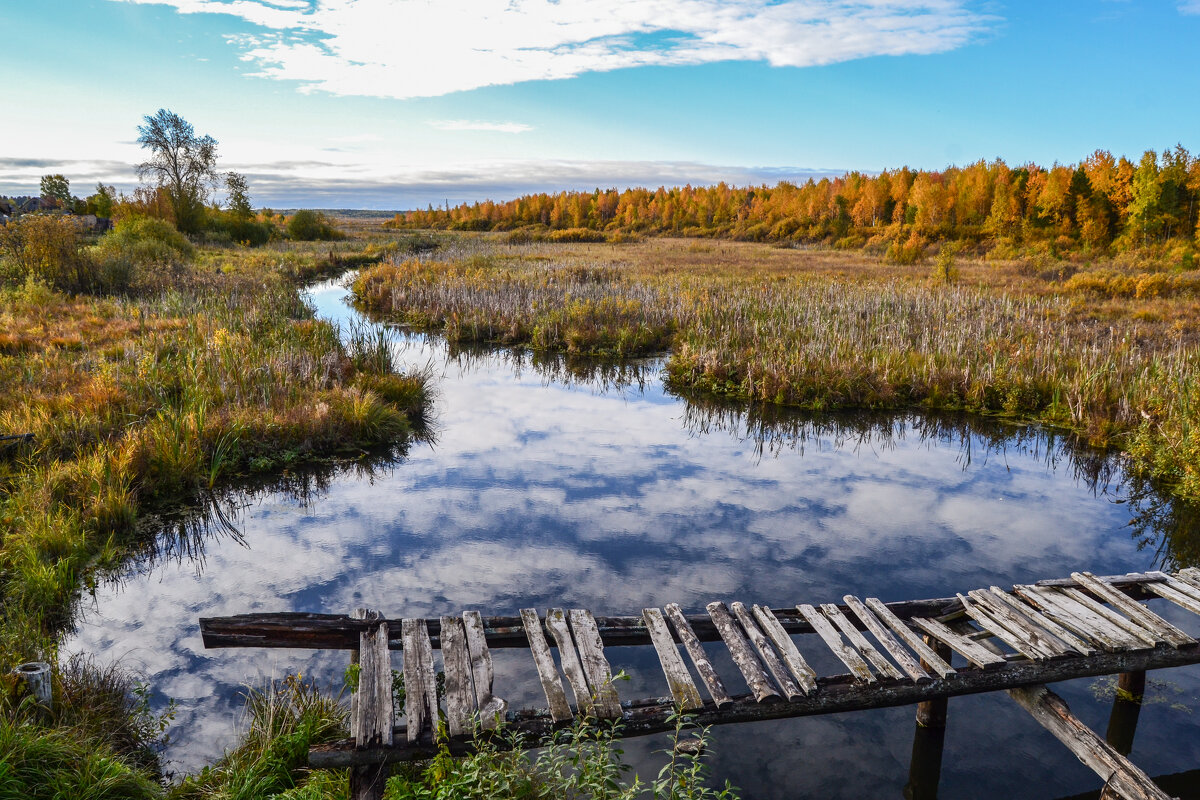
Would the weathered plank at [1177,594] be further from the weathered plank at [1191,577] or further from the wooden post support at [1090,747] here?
the wooden post support at [1090,747]

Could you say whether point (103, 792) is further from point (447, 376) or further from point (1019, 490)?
point (447, 376)

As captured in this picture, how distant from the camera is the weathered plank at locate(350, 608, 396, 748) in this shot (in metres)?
3.48

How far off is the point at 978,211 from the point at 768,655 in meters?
77.4

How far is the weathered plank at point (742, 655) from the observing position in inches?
152

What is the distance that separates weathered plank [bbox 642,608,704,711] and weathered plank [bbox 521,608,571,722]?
0.62 meters

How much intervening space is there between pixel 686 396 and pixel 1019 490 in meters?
6.16

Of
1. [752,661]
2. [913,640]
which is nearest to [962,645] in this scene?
[913,640]

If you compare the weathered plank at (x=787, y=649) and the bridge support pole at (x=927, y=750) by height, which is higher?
the weathered plank at (x=787, y=649)

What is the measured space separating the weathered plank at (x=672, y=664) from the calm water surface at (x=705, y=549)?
66 cm

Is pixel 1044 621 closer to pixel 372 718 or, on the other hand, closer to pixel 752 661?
pixel 752 661

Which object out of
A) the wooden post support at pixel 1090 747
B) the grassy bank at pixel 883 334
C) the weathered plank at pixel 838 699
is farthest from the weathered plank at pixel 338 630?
the grassy bank at pixel 883 334

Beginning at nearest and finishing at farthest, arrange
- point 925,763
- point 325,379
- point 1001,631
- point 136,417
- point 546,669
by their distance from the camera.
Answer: point 546,669 < point 925,763 < point 1001,631 < point 136,417 < point 325,379

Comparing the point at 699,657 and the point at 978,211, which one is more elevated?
the point at 978,211

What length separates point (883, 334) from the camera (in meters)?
15.0
